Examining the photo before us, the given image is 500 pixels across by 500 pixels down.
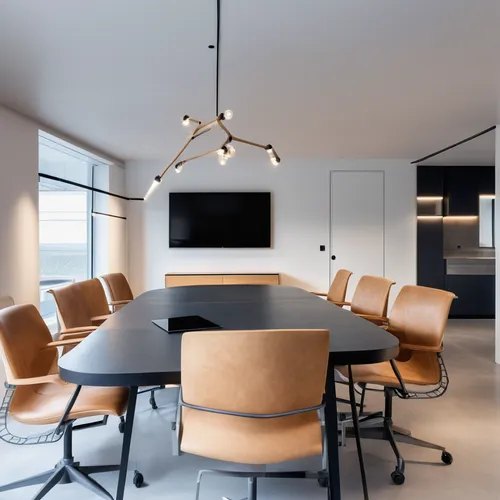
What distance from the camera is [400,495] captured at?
190 centimetres

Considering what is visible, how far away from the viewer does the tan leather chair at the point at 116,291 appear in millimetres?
3432

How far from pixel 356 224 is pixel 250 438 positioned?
5.15 meters

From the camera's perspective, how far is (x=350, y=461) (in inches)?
86.7

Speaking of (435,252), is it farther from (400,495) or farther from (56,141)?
(56,141)

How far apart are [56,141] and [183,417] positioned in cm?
Answer: 388

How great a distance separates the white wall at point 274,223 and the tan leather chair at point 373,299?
2919mm

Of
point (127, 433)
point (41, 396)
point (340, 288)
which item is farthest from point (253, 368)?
point (340, 288)

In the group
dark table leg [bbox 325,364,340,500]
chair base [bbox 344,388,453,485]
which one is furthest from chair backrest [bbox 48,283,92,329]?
chair base [bbox 344,388,453,485]

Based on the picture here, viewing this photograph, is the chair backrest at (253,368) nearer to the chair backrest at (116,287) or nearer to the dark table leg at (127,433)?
the dark table leg at (127,433)

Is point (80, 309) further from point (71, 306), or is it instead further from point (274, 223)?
point (274, 223)

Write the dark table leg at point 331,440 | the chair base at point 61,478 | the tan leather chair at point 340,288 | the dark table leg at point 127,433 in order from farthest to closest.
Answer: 1. the tan leather chair at point 340,288
2. the chair base at point 61,478
3. the dark table leg at point 127,433
4. the dark table leg at point 331,440

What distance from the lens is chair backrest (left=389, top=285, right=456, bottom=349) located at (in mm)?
2131

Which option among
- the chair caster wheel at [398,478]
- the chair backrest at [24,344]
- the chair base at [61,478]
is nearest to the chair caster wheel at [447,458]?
the chair caster wheel at [398,478]

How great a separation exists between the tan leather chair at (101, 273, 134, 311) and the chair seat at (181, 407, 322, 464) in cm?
218
